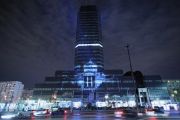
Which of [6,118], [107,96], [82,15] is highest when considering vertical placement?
[82,15]

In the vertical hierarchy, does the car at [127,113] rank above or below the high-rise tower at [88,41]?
below

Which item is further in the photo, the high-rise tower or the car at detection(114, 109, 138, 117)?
the high-rise tower

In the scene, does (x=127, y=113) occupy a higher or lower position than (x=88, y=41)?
lower

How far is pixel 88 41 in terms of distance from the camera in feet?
550

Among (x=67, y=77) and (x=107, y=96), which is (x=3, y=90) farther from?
(x=107, y=96)

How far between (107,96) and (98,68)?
46.5 meters

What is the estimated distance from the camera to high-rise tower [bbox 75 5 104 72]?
508ft

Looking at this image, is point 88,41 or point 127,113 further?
point 88,41

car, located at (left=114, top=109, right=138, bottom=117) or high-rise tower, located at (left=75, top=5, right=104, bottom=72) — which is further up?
high-rise tower, located at (left=75, top=5, right=104, bottom=72)

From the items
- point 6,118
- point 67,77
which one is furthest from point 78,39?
point 6,118

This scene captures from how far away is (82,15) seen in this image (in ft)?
585

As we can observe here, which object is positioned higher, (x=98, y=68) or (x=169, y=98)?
(x=98, y=68)

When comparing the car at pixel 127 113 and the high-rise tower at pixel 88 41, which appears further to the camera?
the high-rise tower at pixel 88 41

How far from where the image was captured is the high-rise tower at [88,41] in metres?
155
